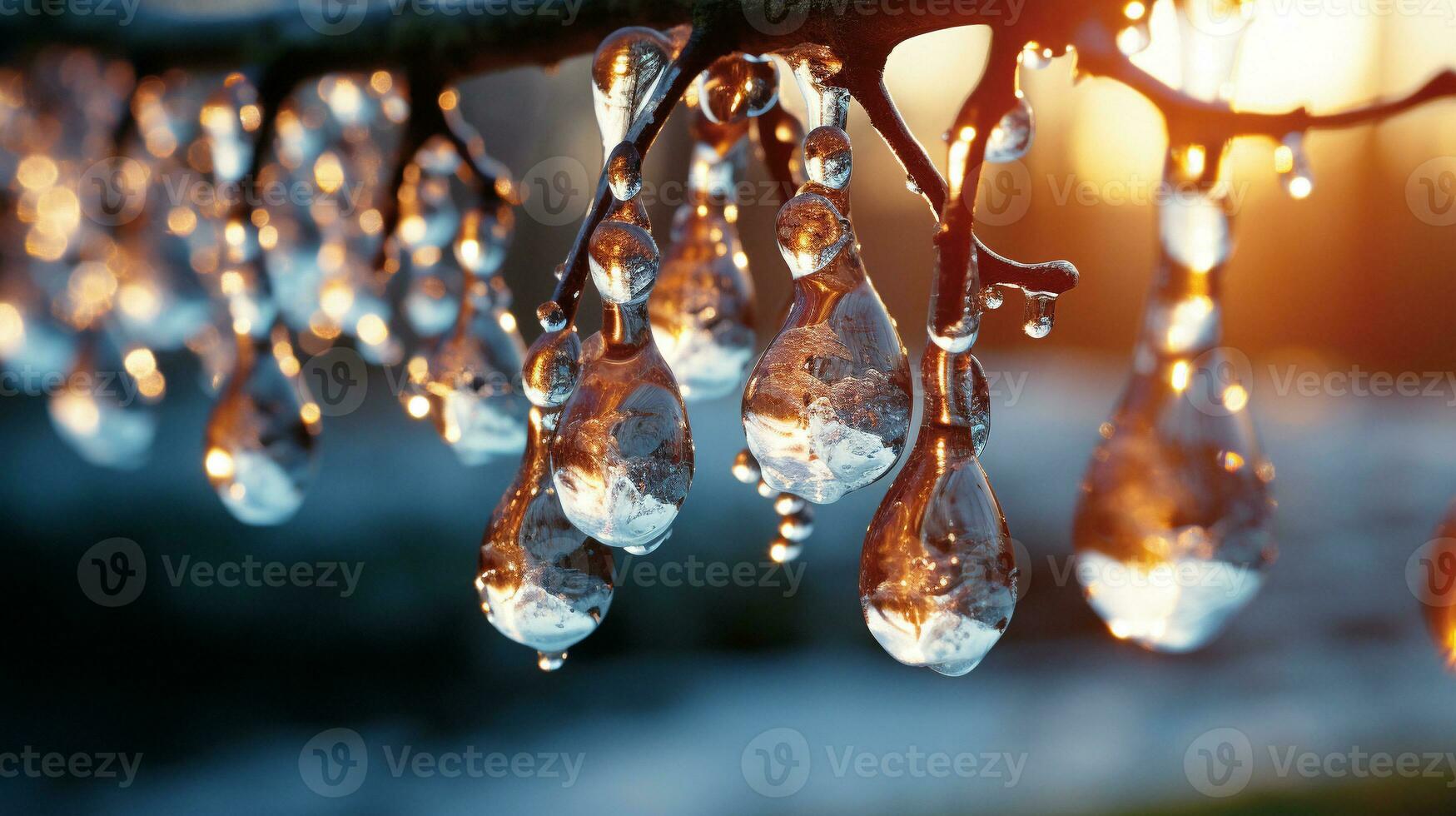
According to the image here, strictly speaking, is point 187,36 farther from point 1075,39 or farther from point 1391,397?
point 1391,397

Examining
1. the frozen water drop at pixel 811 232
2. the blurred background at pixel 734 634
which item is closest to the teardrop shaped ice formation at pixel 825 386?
the frozen water drop at pixel 811 232

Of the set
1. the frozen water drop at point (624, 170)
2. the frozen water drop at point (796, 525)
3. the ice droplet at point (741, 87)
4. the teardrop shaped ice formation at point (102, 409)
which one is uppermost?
the teardrop shaped ice formation at point (102, 409)

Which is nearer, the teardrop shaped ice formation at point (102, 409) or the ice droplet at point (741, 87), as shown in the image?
the ice droplet at point (741, 87)

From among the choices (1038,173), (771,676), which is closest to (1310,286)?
(1038,173)

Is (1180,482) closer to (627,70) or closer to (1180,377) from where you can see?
(1180,377)

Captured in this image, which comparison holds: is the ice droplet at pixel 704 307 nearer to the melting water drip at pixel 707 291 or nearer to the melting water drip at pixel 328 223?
the melting water drip at pixel 707 291

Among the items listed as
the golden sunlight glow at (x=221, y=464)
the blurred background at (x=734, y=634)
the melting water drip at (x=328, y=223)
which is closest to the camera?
the golden sunlight glow at (x=221, y=464)

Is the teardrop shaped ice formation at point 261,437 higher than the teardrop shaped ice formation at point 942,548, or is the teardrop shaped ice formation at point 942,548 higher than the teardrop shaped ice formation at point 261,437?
the teardrop shaped ice formation at point 261,437

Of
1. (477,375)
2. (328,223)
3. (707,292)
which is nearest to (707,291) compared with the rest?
(707,292)

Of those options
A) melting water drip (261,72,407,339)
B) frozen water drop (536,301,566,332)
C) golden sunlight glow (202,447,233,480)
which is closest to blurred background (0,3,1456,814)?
melting water drip (261,72,407,339)
